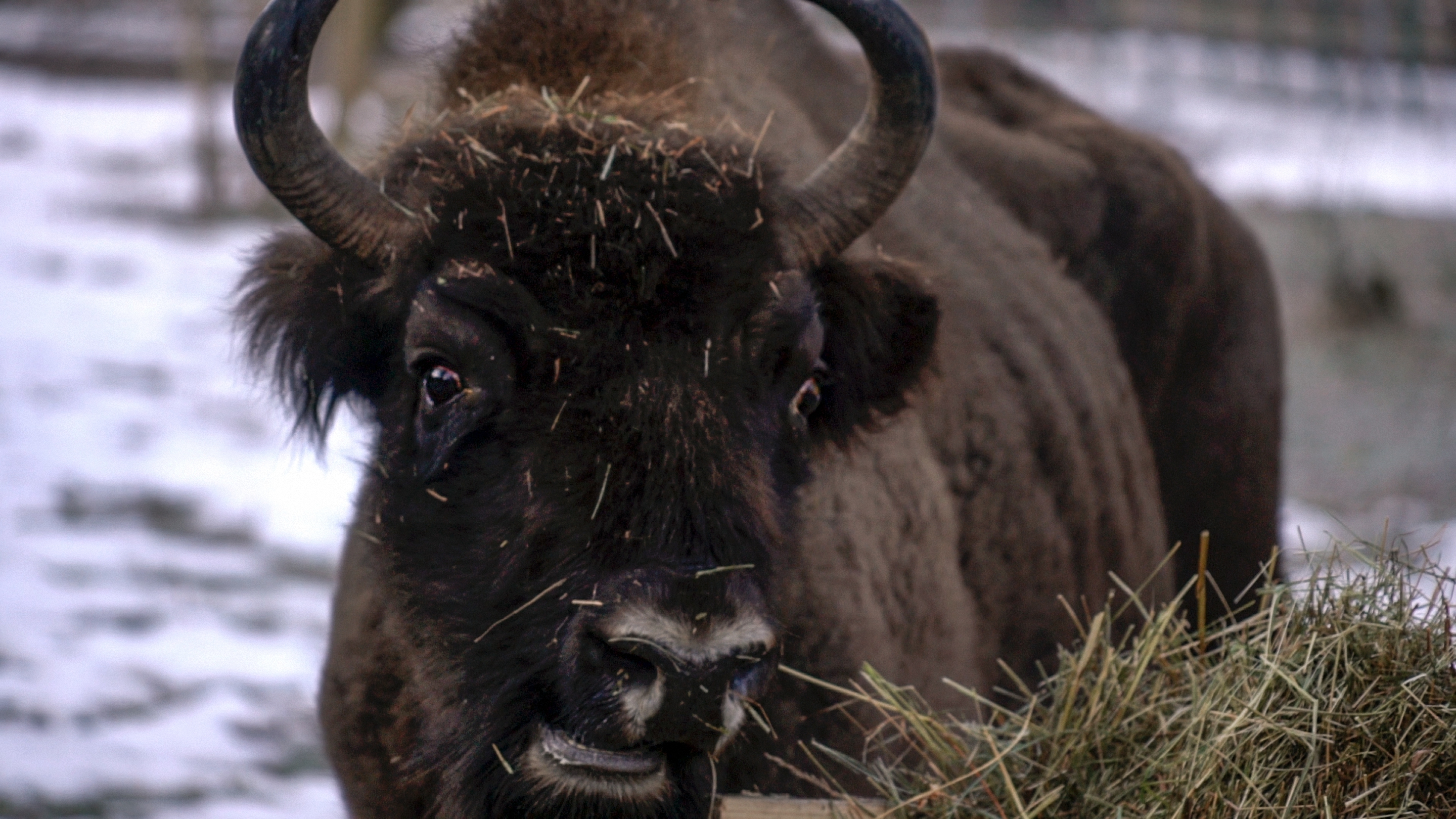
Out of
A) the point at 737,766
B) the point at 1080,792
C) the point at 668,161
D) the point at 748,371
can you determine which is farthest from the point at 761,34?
the point at 1080,792

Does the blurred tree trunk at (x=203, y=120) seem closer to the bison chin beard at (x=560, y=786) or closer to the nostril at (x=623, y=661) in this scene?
the bison chin beard at (x=560, y=786)

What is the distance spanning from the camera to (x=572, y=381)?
252 centimetres

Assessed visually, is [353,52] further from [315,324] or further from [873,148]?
[873,148]

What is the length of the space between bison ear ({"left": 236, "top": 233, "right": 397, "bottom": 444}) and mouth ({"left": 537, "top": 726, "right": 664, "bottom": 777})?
105 cm

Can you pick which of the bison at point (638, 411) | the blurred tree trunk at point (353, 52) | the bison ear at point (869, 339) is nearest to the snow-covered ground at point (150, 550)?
the bison at point (638, 411)

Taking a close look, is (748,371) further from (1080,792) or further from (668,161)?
(1080,792)

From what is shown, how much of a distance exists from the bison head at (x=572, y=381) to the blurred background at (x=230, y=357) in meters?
0.42

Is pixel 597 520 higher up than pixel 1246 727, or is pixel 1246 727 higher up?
pixel 597 520

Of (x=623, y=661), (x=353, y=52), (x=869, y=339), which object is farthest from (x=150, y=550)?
(x=353, y=52)

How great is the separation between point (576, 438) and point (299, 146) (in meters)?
0.88

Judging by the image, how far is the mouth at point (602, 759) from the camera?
2348mm

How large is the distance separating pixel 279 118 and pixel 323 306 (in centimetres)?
48

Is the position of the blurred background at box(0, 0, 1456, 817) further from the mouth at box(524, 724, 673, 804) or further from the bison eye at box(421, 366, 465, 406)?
the mouth at box(524, 724, 673, 804)

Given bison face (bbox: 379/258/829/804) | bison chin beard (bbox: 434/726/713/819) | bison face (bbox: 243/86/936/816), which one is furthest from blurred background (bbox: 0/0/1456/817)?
bison chin beard (bbox: 434/726/713/819)
